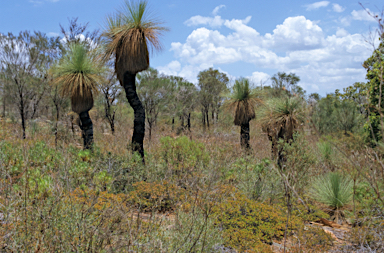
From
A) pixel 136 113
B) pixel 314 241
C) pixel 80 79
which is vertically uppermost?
pixel 80 79

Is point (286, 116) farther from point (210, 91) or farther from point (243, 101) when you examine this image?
point (210, 91)

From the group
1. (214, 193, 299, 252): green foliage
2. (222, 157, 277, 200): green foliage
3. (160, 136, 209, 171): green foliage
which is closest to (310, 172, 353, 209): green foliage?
(222, 157, 277, 200): green foliage

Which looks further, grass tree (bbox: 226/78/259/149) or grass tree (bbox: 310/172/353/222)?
grass tree (bbox: 226/78/259/149)

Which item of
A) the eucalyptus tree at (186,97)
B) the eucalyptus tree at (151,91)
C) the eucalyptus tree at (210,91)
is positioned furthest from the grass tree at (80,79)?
the eucalyptus tree at (210,91)

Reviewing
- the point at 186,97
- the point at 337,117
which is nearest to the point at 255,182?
the point at 337,117

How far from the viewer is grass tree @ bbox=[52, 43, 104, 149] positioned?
29.4 ft

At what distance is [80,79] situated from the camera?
883 cm

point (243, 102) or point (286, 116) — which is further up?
point (243, 102)

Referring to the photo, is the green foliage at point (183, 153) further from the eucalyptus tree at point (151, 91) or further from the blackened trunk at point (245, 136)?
the eucalyptus tree at point (151, 91)

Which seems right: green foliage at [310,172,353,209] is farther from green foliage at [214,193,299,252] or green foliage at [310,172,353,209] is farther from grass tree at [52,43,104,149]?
grass tree at [52,43,104,149]

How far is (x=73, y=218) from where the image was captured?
2.86m

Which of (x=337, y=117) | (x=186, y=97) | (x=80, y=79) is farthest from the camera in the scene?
(x=186, y=97)

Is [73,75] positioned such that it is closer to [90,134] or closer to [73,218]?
[90,134]

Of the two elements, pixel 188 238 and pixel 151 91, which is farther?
pixel 151 91
